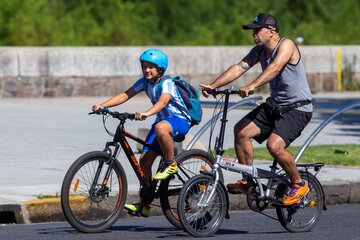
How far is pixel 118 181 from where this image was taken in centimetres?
886

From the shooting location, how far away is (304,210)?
9125 mm

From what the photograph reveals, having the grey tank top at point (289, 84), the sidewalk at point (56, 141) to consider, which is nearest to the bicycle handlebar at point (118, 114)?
the grey tank top at point (289, 84)

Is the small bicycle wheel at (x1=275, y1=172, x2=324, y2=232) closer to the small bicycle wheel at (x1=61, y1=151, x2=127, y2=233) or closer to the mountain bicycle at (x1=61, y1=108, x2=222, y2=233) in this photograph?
the mountain bicycle at (x1=61, y1=108, x2=222, y2=233)

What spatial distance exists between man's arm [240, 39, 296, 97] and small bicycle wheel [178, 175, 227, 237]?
0.81 m

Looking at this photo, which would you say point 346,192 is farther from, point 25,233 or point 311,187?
point 25,233

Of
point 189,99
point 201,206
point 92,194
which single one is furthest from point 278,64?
point 92,194

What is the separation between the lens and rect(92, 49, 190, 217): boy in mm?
8812

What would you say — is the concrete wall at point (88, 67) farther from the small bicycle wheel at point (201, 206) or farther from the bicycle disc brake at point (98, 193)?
the small bicycle wheel at point (201, 206)

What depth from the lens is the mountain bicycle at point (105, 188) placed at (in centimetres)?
854

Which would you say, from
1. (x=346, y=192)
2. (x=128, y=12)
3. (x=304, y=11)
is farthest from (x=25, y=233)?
(x=304, y=11)

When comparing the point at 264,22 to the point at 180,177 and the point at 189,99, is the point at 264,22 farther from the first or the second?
the point at 180,177

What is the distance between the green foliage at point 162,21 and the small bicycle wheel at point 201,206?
717 inches

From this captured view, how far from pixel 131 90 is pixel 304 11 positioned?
1142 inches

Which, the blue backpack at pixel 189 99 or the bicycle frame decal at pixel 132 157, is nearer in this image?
the bicycle frame decal at pixel 132 157
